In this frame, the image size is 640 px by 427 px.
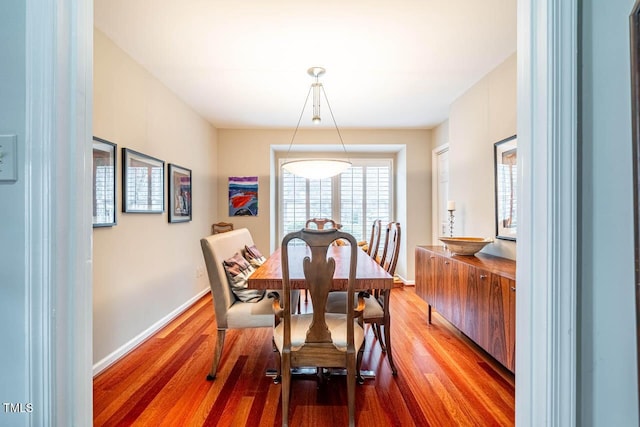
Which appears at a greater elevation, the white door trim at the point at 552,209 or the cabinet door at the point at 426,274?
the white door trim at the point at 552,209

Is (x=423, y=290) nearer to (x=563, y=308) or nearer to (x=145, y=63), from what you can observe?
(x=563, y=308)

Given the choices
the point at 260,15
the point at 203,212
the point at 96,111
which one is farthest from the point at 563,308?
the point at 203,212

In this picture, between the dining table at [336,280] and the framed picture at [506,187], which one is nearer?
the dining table at [336,280]

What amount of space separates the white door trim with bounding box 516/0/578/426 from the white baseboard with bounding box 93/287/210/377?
262 cm

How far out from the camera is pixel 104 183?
7.30ft

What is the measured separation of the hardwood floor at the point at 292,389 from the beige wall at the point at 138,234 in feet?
1.12

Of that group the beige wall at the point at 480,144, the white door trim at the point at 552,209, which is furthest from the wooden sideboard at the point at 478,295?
the white door trim at the point at 552,209

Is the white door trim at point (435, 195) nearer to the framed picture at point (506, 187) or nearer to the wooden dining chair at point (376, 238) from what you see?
the wooden dining chair at point (376, 238)

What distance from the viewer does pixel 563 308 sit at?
75 centimetres

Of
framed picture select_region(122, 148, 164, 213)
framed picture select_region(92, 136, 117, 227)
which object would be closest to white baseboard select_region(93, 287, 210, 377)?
framed picture select_region(92, 136, 117, 227)

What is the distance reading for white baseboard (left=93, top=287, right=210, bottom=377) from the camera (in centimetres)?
217

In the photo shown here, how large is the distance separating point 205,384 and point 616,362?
7.03 feet

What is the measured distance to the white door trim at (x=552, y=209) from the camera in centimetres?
74

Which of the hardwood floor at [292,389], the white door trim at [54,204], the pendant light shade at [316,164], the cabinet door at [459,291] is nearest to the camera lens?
the white door trim at [54,204]
